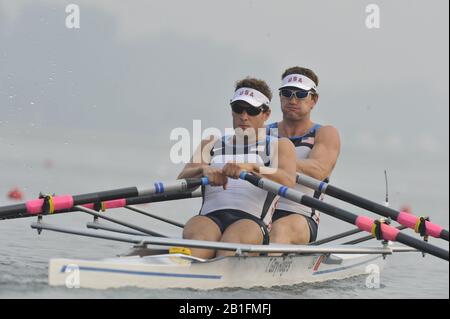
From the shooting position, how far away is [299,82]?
40.7ft

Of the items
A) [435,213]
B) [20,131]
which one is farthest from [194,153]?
[20,131]

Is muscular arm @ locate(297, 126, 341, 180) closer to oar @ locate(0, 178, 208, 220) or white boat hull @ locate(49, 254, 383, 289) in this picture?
white boat hull @ locate(49, 254, 383, 289)

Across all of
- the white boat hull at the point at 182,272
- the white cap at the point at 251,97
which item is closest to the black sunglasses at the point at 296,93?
the white cap at the point at 251,97

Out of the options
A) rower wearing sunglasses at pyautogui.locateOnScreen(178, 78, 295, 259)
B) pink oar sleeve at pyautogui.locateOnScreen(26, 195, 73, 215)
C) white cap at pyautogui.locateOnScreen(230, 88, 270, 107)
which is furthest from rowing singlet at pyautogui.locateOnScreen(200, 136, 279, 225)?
pink oar sleeve at pyautogui.locateOnScreen(26, 195, 73, 215)

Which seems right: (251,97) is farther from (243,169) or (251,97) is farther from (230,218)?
(230,218)

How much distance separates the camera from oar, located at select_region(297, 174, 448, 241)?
37.1ft

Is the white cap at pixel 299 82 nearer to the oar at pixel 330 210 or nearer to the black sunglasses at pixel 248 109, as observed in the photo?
the black sunglasses at pixel 248 109

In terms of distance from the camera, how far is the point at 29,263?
11.0 meters

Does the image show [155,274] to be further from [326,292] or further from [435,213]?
[435,213]

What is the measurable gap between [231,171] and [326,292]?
6.44ft

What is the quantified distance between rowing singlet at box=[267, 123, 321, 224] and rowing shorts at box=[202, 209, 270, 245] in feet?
5.52

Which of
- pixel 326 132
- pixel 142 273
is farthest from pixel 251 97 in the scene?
pixel 142 273

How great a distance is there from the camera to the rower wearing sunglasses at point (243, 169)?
10.3 metres

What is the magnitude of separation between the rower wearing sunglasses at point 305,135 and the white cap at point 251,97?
1.47 m
